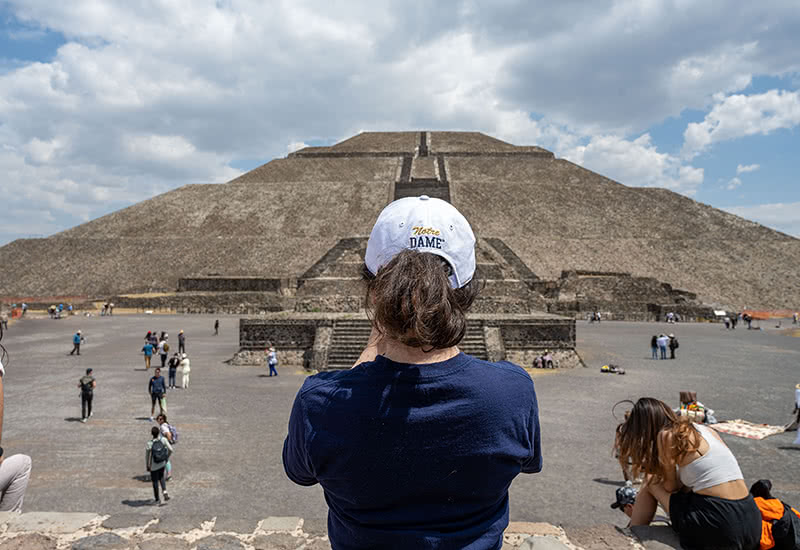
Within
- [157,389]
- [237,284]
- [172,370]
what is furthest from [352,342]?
[237,284]

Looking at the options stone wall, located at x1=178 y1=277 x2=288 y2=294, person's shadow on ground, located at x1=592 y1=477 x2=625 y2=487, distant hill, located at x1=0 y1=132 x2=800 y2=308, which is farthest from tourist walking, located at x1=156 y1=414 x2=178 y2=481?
distant hill, located at x1=0 y1=132 x2=800 y2=308

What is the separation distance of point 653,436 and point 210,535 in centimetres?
289

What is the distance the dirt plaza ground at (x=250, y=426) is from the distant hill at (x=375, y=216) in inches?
863

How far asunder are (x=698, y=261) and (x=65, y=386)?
41237 mm

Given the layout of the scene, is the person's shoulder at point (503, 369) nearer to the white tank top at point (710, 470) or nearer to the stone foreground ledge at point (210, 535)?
the stone foreground ledge at point (210, 535)

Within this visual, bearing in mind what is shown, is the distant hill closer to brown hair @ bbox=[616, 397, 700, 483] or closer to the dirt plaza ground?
the dirt plaza ground

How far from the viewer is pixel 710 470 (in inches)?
133

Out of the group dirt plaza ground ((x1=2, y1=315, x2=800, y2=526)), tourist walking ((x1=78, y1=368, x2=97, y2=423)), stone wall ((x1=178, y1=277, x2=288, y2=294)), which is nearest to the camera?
dirt plaza ground ((x1=2, y1=315, x2=800, y2=526))

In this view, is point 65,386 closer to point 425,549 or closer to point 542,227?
point 425,549

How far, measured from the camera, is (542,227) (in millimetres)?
48375

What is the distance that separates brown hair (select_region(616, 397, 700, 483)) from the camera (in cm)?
341

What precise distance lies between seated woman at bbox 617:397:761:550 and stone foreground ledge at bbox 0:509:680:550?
0.25 m

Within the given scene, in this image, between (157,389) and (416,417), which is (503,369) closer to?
(416,417)

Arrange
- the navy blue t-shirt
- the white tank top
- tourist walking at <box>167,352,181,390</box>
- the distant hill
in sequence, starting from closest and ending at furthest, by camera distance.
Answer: the navy blue t-shirt, the white tank top, tourist walking at <box>167,352,181,390</box>, the distant hill
